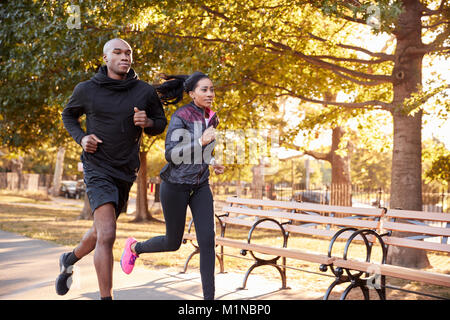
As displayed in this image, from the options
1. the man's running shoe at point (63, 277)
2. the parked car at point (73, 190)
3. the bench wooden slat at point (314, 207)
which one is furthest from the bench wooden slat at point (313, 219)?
the parked car at point (73, 190)

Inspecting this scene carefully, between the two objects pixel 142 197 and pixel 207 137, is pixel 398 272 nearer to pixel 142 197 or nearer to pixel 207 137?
pixel 207 137

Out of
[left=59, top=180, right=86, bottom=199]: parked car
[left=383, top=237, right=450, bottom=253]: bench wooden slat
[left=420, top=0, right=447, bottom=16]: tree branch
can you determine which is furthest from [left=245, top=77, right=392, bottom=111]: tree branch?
[left=59, top=180, right=86, bottom=199]: parked car

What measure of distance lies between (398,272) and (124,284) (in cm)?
305

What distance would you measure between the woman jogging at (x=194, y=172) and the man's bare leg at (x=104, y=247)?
0.56 m

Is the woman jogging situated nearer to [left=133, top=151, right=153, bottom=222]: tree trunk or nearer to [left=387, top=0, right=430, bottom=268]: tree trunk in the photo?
[left=387, top=0, right=430, bottom=268]: tree trunk

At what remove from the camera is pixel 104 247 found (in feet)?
12.7

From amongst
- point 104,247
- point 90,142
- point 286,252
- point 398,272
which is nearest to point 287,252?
point 286,252

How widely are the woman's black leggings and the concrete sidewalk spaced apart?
3.92ft

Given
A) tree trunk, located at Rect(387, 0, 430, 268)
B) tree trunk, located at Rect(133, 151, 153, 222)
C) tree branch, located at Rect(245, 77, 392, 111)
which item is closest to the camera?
tree trunk, located at Rect(387, 0, 430, 268)

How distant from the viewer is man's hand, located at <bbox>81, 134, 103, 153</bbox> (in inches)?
158

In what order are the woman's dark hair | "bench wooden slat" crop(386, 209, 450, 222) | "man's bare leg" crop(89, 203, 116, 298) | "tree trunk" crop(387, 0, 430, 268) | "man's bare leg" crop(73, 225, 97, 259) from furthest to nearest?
"tree trunk" crop(387, 0, 430, 268), "bench wooden slat" crop(386, 209, 450, 222), the woman's dark hair, "man's bare leg" crop(73, 225, 97, 259), "man's bare leg" crop(89, 203, 116, 298)
